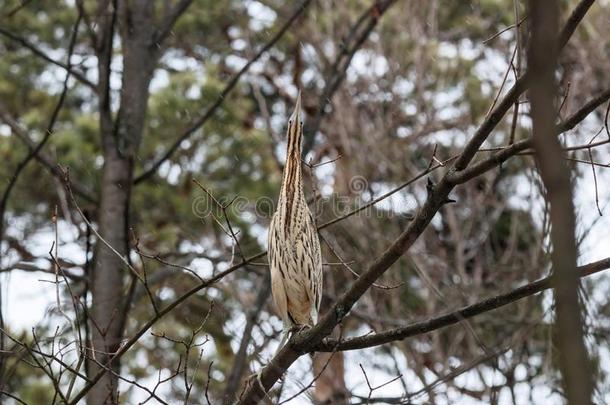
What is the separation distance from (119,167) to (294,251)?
1.75m

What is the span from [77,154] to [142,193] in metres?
1.61

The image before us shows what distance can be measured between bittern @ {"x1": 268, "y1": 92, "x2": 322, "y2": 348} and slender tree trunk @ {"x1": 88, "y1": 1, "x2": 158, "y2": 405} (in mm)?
996

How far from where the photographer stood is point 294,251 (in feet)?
16.1

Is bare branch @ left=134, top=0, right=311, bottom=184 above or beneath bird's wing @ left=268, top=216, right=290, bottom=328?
above

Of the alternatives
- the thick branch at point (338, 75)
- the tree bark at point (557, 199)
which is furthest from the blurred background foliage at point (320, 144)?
the tree bark at point (557, 199)

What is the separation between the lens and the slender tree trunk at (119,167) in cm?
544

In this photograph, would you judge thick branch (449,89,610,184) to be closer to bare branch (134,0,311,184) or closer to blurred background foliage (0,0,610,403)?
bare branch (134,0,311,184)

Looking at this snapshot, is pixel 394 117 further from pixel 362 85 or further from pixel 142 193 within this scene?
pixel 142 193

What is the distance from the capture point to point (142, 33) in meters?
6.48

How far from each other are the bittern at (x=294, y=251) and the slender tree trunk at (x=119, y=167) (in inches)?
39.2

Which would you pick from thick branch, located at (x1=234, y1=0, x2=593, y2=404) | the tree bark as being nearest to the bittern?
thick branch, located at (x1=234, y1=0, x2=593, y2=404)

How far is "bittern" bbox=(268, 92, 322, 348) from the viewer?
492 centimetres

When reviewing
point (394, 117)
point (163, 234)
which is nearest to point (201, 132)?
point (163, 234)

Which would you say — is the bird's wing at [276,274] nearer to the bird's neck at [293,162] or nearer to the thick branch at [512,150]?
the bird's neck at [293,162]
